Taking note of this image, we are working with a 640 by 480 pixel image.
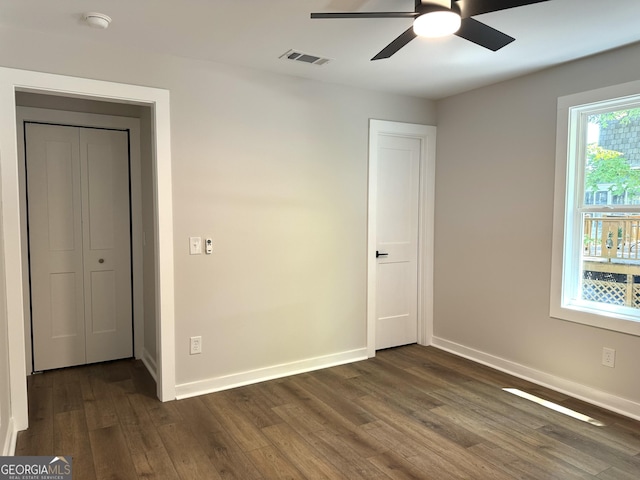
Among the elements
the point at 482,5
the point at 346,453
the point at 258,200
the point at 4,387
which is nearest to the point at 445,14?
the point at 482,5

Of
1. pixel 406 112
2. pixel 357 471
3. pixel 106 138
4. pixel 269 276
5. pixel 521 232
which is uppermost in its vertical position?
pixel 406 112

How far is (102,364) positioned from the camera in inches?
157

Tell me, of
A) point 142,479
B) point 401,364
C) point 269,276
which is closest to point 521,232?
point 401,364

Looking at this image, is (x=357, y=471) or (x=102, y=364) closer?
(x=357, y=471)

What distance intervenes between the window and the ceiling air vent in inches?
71.7

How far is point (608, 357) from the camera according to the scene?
10.1 ft

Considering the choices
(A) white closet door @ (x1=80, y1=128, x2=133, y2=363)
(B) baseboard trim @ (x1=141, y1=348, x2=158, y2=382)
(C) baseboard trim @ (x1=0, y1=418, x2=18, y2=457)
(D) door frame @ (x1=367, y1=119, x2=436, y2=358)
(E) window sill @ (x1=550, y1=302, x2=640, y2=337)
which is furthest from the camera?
(D) door frame @ (x1=367, y1=119, x2=436, y2=358)

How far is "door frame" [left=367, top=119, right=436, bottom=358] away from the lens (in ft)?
13.3

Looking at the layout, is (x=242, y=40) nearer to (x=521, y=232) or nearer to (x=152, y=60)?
(x=152, y=60)

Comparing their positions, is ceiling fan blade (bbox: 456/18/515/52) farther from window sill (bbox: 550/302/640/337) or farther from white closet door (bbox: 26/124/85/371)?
white closet door (bbox: 26/124/85/371)

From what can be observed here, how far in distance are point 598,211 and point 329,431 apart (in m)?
2.43

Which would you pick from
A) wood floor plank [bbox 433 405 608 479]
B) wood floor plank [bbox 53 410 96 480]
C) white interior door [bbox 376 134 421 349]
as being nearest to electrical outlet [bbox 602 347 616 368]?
wood floor plank [bbox 433 405 608 479]

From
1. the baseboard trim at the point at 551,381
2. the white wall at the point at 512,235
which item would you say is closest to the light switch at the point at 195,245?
the white wall at the point at 512,235

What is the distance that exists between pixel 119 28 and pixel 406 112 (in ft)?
8.47
